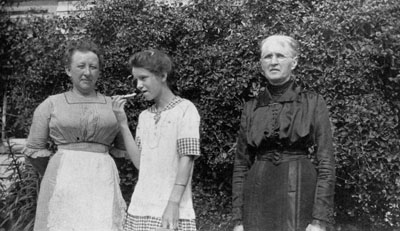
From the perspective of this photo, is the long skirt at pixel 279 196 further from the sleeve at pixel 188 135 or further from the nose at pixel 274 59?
the nose at pixel 274 59

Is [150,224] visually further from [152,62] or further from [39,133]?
[39,133]

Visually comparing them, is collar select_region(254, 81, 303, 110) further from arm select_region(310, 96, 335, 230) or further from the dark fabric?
arm select_region(310, 96, 335, 230)

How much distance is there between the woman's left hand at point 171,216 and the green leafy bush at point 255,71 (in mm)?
2769

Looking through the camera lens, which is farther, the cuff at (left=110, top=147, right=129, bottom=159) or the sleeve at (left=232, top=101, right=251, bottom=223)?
the cuff at (left=110, top=147, right=129, bottom=159)

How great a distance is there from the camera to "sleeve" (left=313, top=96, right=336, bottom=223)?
110 inches

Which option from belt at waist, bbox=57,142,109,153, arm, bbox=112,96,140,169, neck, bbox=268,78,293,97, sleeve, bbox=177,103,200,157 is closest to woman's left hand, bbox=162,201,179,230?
sleeve, bbox=177,103,200,157

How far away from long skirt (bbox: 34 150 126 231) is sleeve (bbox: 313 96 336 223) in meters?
1.41

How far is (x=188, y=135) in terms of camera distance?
122 inches

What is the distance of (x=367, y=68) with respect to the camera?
220 inches

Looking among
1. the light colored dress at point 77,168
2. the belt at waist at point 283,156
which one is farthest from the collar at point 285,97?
the light colored dress at point 77,168

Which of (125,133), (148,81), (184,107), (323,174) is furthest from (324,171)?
(125,133)

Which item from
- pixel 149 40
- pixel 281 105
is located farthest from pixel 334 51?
pixel 281 105

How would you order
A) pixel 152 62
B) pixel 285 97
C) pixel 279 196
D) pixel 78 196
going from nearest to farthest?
1. pixel 279 196
2. pixel 285 97
3. pixel 152 62
4. pixel 78 196

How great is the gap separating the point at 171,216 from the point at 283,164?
2.11ft
